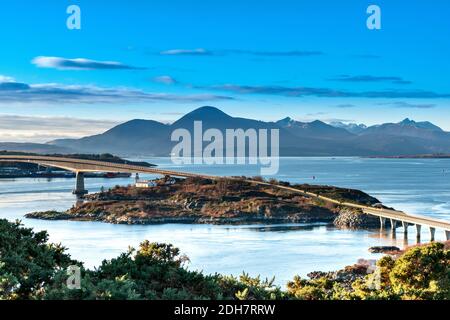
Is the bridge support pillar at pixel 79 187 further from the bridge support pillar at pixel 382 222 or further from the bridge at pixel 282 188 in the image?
the bridge support pillar at pixel 382 222

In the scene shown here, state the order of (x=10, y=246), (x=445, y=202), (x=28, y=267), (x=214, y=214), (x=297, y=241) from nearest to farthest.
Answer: (x=28, y=267) < (x=10, y=246) < (x=297, y=241) < (x=214, y=214) < (x=445, y=202)

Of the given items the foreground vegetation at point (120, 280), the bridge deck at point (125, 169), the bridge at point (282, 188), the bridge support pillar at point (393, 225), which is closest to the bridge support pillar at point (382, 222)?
the bridge at point (282, 188)

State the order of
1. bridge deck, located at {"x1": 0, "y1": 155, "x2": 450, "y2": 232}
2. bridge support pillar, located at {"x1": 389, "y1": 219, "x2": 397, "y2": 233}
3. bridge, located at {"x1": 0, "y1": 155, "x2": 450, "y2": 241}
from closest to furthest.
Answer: bridge, located at {"x1": 0, "y1": 155, "x2": 450, "y2": 241} < bridge support pillar, located at {"x1": 389, "y1": 219, "x2": 397, "y2": 233} < bridge deck, located at {"x1": 0, "y1": 155, "x2": 450, "y2": 232}

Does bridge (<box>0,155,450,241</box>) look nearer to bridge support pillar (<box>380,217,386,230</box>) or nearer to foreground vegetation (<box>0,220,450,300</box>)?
bridge support pillar (<box>380,217,386,230</box>)

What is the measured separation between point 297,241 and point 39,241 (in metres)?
45.4

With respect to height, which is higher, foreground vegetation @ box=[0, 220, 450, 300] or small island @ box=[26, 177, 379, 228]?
foreground vegetation @ box=[0, 220, 450, 300]

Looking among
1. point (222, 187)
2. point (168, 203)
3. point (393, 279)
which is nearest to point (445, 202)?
point (222, 187)

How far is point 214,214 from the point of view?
7875cm

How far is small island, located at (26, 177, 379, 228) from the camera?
76.1m

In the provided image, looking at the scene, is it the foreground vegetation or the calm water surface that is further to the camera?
the calm water surface

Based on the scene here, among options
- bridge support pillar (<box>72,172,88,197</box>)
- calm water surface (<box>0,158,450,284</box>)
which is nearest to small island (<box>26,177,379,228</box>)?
calm water surface (<box>0,158,450,284</box>)

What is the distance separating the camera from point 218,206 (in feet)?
275

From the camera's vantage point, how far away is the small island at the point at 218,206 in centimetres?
7612
